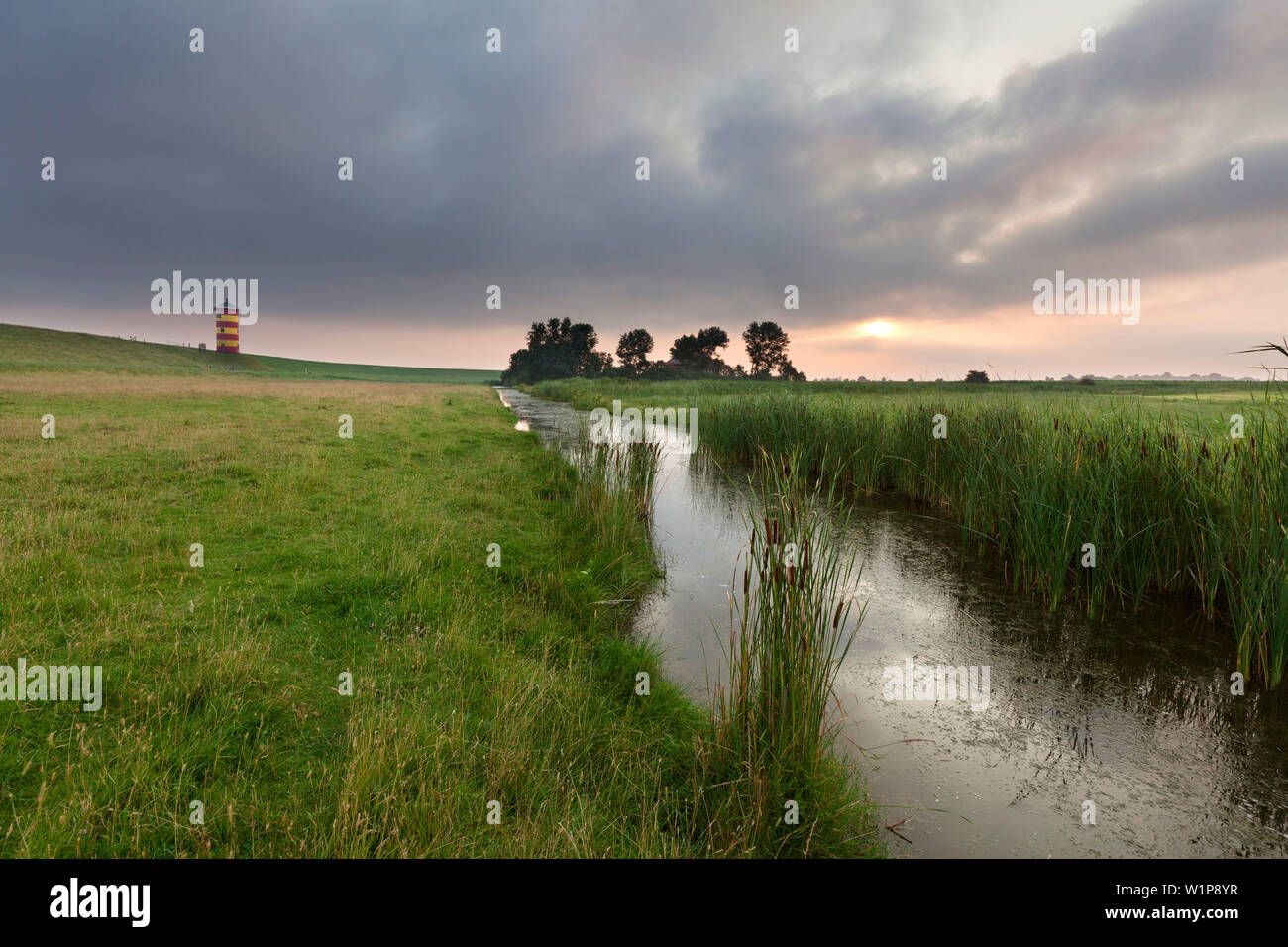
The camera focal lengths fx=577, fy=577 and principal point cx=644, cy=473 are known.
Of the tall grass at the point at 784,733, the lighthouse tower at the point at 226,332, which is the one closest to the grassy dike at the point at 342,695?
the tall grass at the point at 784,733

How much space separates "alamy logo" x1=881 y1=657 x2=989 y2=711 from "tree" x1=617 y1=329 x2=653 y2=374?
100301mm

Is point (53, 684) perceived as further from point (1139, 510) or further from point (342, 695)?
point (1139, 510)

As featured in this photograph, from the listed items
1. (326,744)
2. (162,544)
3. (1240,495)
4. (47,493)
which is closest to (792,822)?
(326,744)

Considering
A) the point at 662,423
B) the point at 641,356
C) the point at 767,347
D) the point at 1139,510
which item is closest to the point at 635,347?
the point at 641,356

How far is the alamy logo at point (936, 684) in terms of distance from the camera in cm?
520

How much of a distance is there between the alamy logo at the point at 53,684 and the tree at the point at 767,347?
314ft

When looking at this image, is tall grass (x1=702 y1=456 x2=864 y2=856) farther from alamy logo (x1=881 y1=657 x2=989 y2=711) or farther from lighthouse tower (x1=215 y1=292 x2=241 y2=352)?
lighthouse tower (x1=215 y1=292 x2=241 y2=352)

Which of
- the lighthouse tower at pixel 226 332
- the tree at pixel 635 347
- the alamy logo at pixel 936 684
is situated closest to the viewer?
the alamy logo at pixel 936 684

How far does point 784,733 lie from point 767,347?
97594 millimetres

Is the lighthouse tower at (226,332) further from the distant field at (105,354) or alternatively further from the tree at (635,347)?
the tree at (635,347)

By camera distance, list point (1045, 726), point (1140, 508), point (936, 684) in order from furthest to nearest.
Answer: point (1140, 508), point (936, 684), point (1045, 726)
